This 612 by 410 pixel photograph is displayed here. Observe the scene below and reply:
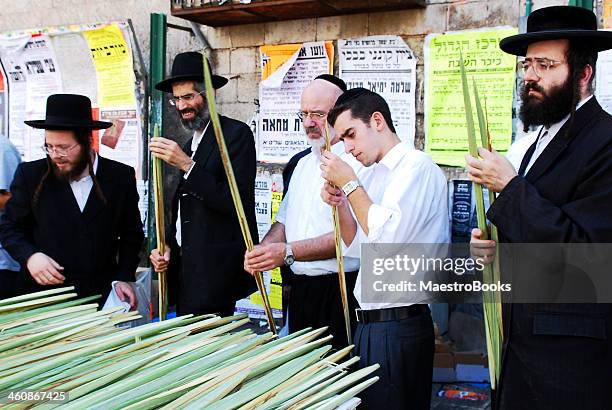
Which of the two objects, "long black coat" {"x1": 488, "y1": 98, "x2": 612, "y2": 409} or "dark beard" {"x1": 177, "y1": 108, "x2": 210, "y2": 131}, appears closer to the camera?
"long black coat" {"x1": 488, "y1": 98, "x2": 612, "y2": 409}

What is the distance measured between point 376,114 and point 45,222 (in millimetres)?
1745

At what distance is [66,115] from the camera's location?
3383 mm

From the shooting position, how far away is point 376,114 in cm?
262

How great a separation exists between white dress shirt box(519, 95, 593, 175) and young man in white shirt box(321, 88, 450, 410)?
39 centimetres

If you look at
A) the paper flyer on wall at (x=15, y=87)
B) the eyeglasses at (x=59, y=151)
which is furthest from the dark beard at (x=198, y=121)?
the paper flyer on wall at (x=15, y=87)

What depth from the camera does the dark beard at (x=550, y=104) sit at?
6.88 ft

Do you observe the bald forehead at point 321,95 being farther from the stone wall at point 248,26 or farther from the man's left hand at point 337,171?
the stone wall at point 248,26

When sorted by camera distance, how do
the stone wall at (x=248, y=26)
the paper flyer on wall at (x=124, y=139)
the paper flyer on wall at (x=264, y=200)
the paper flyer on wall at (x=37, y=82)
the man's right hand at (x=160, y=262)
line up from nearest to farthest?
the man's right hand at (x=160, y=262) < the stone wall at (x=248, y=26) < the paper flyer on wall at (x=264, y=200) < the paper flyer on wall at (x=124, y=139) < the paper flyer on wall at (x=37, y=82)

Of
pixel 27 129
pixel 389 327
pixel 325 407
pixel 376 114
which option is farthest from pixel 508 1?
pixel 27 129

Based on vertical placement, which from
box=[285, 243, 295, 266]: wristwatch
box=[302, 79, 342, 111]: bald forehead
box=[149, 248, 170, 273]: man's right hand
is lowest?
box=[149, 248, 170, 273]: man's right hand

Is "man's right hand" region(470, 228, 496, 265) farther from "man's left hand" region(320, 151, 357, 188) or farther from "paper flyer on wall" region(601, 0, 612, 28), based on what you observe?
"paper flyer on wall" region(601, 0, 612, 28)

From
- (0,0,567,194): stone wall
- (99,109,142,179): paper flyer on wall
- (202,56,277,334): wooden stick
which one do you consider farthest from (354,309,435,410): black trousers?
(99,109,142,179): paper flyer on wall

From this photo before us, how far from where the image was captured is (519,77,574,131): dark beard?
82.5 inches

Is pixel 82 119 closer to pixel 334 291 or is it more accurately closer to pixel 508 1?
pixel 334 291
